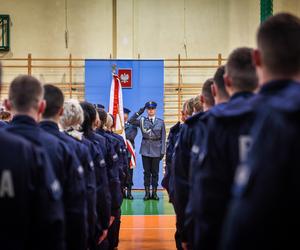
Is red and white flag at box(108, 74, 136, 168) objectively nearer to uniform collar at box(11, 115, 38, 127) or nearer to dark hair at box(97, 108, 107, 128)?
dark hair at box(97, 108, 107, 128)

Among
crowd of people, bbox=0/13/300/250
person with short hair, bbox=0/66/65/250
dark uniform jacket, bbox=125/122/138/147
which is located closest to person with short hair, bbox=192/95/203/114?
crowd of people, bbox=0/13/300/250

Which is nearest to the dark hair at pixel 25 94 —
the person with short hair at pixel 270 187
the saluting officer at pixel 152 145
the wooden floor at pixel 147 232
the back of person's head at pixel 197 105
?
the person with short hair at pixel 270 187

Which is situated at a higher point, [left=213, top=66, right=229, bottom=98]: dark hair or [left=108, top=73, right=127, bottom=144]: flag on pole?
[left=213, top=66, right=229, bottom=98]: dark hair

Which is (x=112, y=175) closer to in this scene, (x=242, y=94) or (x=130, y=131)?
(x=242, y=94)

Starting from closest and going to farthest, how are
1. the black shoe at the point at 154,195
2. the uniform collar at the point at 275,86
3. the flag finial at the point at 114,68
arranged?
the uniform collar at the point at 275,86, the black shoe at the point at 154,195, the flag finial at the point at 114,68

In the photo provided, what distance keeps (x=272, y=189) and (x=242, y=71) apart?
1031 millimetres

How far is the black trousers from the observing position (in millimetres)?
10328

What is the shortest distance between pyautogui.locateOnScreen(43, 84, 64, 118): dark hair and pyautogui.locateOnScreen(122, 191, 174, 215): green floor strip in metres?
6.01

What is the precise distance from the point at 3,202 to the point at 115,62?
10.5 metres

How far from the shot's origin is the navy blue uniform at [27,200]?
1.82 m

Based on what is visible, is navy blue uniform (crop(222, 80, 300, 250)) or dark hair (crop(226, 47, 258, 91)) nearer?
navy blue uniform (crop(222, 80, 300, 250))

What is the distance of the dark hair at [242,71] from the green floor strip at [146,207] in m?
6.56

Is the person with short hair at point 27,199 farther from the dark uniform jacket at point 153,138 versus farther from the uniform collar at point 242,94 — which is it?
the dark uniform jacket at point 153,138

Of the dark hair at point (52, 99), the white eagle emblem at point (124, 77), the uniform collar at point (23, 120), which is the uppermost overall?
the white eagle emblem at point (124, 77)
